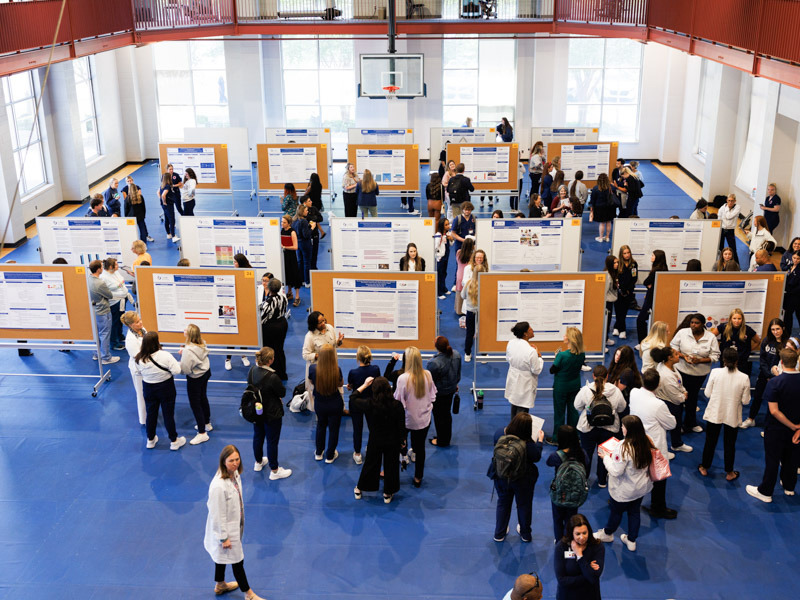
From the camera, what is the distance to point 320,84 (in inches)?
1030

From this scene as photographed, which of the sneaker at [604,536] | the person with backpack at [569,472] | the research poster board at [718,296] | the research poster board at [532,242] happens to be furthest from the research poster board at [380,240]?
the person with backpack at [569,472]

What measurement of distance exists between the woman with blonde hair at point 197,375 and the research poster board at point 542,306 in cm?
366

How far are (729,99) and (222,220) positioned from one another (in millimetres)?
13734

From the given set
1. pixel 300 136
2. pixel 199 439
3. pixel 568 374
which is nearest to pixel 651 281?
pixel 568 374

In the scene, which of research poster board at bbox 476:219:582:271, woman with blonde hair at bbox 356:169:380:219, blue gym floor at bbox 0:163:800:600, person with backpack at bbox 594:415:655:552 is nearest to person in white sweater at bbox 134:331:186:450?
blue gym floor at bbox 0:163:800:600

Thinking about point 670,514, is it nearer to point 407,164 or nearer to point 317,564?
point 317,564

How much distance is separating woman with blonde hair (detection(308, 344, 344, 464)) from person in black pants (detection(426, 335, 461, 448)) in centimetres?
112

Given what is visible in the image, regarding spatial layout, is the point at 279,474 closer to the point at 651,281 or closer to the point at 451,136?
the point at 651,281

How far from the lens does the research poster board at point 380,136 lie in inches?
823

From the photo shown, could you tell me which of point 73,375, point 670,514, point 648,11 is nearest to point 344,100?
point 648,11

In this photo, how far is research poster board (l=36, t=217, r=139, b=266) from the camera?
535 inches

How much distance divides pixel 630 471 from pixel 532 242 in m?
6.43

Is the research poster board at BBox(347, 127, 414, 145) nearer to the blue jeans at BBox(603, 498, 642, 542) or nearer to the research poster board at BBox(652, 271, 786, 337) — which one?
the research poster board at BBox(652, 271, 786, 337)

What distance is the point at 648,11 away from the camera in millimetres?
17484
